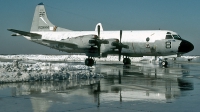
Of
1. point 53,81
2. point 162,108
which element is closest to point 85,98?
point 162,108

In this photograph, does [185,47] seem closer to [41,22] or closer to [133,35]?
[133,35]

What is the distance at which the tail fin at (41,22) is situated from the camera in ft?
138

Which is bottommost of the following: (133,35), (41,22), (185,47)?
(185,47)

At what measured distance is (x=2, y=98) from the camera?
972cm

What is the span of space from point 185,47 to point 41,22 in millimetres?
21960

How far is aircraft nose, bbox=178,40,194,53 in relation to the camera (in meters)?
29.3

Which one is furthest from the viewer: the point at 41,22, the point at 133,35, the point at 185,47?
the point at 41,22

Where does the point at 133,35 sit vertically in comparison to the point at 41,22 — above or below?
below

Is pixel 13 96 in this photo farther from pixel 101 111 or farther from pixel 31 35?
pixel 31 35

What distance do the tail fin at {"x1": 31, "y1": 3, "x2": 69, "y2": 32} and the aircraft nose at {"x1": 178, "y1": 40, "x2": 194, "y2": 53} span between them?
19.0 metres

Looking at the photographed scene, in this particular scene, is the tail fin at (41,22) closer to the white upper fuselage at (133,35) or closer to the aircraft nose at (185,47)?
the white upper fuselage at (133,35)

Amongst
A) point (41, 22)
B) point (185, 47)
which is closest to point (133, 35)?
point (185, 47)

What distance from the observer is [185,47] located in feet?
96.3

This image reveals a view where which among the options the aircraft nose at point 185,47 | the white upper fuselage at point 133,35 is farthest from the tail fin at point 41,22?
the aircraft nose at point 185,47
